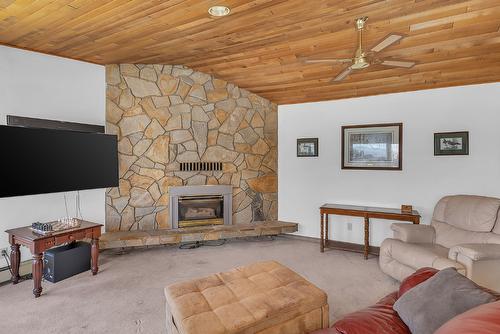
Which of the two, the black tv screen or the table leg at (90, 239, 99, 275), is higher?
the black tv screen

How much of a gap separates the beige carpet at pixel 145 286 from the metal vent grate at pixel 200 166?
121 cm

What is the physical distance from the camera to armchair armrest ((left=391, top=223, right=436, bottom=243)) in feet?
11.7

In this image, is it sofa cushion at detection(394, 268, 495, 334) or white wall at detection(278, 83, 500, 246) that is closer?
sofa cushion at detection(394, 268, 495, 334)

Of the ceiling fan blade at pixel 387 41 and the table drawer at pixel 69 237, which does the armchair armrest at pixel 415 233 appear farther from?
the table drawer at pixel 69 237

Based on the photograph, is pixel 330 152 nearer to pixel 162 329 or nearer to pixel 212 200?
pixel 212 200

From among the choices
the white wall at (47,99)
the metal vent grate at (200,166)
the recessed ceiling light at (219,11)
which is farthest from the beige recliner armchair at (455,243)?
the white wall at (47,99)

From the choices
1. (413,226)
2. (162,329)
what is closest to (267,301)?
(162,329)

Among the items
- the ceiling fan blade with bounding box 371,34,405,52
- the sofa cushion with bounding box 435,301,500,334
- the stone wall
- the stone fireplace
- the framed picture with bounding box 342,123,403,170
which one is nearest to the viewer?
the sofa cushion with bounding box 435,301,500,334

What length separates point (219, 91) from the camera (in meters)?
4.85

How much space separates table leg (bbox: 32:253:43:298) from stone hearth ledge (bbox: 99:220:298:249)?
0.95m

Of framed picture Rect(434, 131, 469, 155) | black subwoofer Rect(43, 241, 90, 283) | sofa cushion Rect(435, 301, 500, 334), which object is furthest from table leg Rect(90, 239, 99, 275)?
framed picture Rect(434, 131, 469, 155)

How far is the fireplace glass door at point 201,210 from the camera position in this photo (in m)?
4.71

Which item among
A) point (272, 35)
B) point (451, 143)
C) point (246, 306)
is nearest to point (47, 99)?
point (272, 35)

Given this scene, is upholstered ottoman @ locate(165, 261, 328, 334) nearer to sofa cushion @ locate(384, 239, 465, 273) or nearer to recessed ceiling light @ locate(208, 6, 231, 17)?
sofa cushion @ locate(384, 239, 465, 273)
